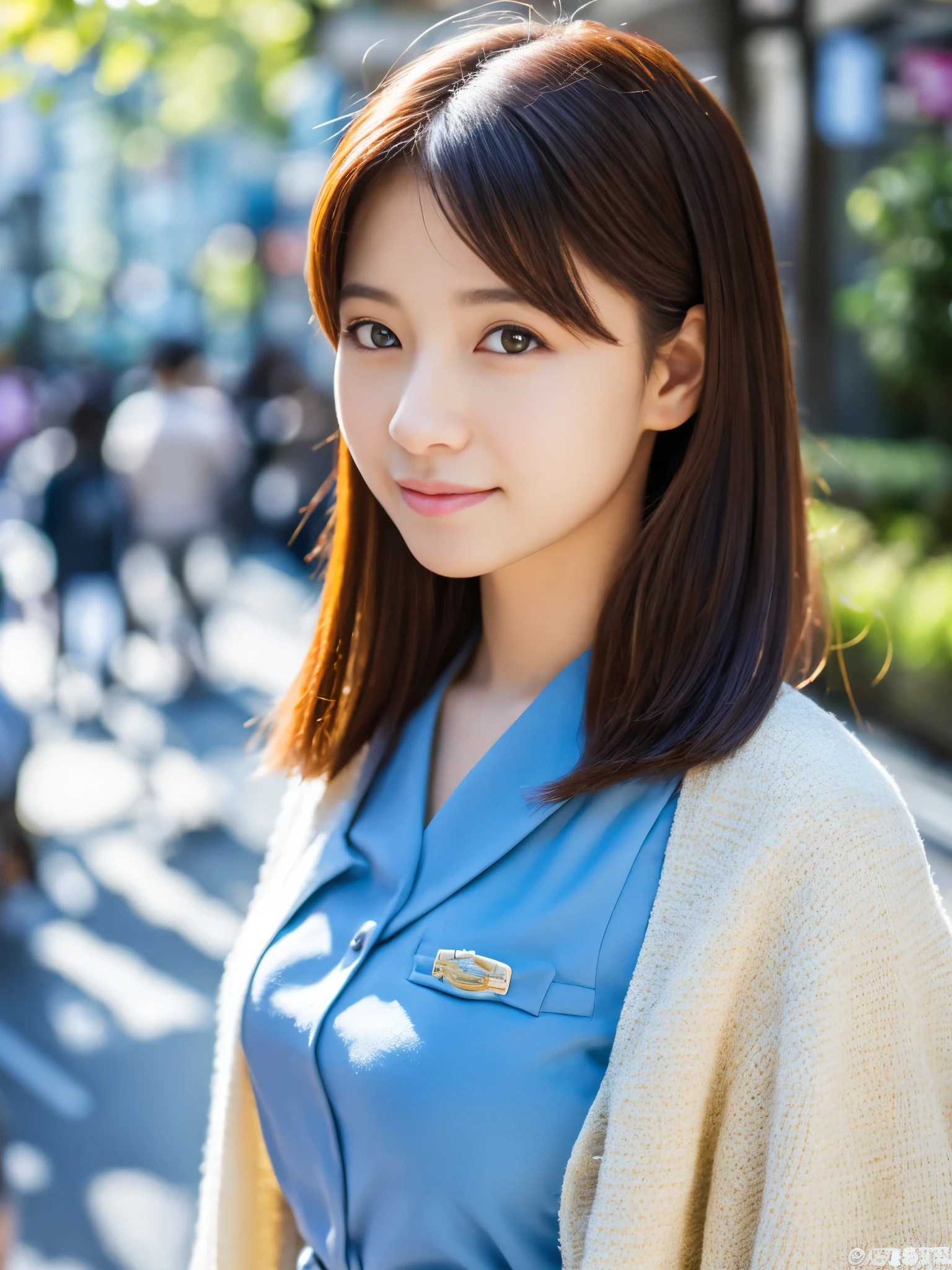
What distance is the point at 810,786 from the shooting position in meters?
1.13

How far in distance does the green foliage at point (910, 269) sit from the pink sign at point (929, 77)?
0.22 m

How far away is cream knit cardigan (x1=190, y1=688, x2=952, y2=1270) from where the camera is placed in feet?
3.48

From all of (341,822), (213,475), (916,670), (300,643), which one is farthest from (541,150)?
(300,643)

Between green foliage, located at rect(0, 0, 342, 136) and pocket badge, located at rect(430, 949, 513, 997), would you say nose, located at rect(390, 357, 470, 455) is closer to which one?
pocket badge, located at rect(430, 949, 513, 997)

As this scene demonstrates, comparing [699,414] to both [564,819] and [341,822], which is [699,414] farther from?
[341,822]

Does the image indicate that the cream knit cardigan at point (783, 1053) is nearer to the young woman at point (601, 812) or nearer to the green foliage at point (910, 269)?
the young woman at point (601, 812)

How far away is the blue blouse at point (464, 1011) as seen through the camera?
119 centimetres

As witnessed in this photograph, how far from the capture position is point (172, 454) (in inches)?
289

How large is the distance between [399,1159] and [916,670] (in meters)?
5.43

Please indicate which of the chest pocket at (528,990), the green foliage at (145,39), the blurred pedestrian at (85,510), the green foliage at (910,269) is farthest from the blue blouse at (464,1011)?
the green foliage at (910,269)

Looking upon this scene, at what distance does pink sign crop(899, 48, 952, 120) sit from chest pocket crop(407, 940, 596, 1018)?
8.27 meters

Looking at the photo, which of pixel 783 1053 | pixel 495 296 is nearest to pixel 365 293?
pixel 495 296

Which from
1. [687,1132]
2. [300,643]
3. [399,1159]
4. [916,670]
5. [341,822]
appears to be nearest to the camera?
[687,1132]

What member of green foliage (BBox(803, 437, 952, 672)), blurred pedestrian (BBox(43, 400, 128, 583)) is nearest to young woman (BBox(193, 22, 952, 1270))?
green foliage (BBox(803, 437, 952, 672))
